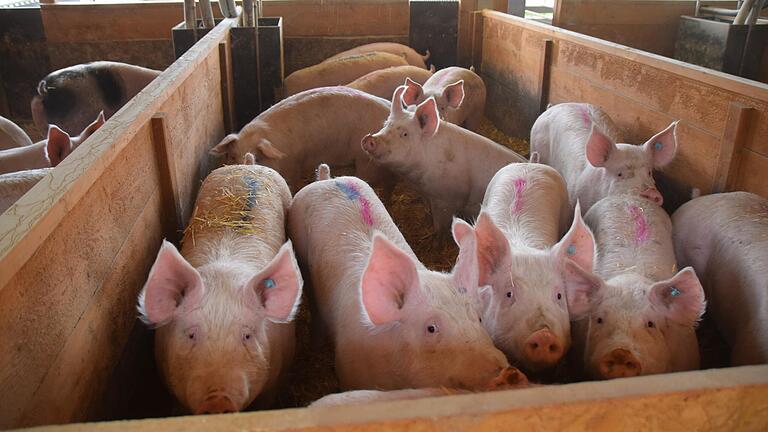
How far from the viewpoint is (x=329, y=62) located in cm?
765

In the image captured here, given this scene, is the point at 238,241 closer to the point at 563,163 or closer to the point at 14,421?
the point at 14,421

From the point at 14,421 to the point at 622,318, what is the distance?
7.22 feet

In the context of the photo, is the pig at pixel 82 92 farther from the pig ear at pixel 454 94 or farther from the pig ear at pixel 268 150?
the pig ear at pixel 454 94

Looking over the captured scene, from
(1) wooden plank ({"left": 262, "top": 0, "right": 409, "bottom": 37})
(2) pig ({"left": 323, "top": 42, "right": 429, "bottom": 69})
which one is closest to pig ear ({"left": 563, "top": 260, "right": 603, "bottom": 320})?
(2) pig ({"left": 323, "top": 42, "right": 429, "bottom": 69})

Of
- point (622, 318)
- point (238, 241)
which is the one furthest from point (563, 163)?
point (238, 241)

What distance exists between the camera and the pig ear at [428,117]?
4.85 meters

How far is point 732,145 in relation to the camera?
3486 mm

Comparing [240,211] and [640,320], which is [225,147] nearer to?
[240,211]

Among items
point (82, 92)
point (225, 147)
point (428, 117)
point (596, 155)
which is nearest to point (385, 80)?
point (428, 117)

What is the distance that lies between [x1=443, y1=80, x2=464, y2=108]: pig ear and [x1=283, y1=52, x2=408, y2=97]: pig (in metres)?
1.78

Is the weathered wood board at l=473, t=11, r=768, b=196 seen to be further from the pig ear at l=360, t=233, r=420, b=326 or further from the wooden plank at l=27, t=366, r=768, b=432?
the wooden plank at l=27, t=366, r=768, b=432

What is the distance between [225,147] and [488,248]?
9.46 feet

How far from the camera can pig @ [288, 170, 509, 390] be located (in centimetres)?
220

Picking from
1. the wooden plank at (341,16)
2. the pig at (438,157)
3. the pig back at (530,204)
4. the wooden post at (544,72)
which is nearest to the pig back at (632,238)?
the pig back at (530,204)
